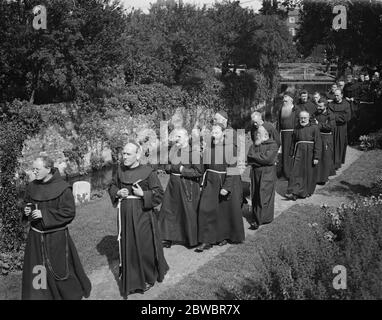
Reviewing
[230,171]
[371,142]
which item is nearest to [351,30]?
[371,142]

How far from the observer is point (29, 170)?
12.2m

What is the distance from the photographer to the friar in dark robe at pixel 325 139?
12648mm

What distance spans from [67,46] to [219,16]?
10928 millimetres

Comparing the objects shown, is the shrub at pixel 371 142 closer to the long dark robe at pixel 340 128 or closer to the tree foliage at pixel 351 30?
the long dark robe at pixel 340 128

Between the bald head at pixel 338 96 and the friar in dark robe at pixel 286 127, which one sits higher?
the bald head at pixel 338 96

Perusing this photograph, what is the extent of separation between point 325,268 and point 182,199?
11.8ft

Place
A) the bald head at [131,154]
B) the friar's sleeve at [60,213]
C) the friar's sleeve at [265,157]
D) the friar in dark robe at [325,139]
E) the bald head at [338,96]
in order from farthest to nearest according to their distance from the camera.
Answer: the bald head at [338,96] → the friar in dark robe at [325,139] → the friar's sleeve at [265,157] → the bald head at [131,154] → the friar's sleeve at [60,213]

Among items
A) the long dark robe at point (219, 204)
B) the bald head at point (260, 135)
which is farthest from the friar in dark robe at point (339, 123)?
the long dark robe at point (219, 204)

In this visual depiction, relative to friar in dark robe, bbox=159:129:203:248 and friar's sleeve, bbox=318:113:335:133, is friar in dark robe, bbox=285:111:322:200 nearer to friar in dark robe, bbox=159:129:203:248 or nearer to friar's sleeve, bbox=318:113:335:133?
friar's sleeve, bbox=318:113:335:133

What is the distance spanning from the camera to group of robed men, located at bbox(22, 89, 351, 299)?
6008 mm

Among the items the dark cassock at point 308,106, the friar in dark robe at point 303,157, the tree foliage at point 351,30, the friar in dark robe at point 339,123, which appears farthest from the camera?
the tree foliage at point 351,30

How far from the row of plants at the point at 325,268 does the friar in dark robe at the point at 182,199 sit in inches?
79.3
